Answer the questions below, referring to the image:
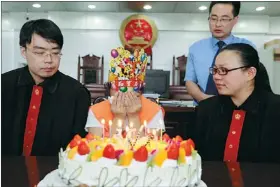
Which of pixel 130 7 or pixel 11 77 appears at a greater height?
pixel 130 7

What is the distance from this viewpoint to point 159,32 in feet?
27.1

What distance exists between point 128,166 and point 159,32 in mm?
7331

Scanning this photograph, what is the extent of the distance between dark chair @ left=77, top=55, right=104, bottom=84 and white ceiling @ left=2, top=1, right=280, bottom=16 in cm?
111

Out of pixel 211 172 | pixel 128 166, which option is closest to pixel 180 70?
pixel 211 172

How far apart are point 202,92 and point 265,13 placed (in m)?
6.21

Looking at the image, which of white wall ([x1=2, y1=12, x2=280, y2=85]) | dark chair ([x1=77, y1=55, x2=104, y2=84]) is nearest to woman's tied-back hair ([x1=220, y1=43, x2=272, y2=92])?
dark chair ([x1=77, y1=55, x2=104, y2=84])

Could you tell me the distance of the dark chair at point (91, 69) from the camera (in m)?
7.75

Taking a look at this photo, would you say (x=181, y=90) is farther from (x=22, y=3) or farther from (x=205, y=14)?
(x=22, y=3)

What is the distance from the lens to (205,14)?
26.9ft

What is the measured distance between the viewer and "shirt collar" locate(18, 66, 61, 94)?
203 centimetres

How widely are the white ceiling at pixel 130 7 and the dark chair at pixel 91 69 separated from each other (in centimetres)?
111

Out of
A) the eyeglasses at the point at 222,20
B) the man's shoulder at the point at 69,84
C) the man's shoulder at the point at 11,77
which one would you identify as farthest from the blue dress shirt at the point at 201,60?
the man's shoulder at the point at 11,77

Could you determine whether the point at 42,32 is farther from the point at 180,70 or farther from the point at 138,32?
the point at 138,32

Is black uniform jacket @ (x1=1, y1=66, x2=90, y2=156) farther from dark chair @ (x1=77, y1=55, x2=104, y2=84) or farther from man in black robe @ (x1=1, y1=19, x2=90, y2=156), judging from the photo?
dark chair @ (x1=77, y1=55, x2=104, y2=84)
